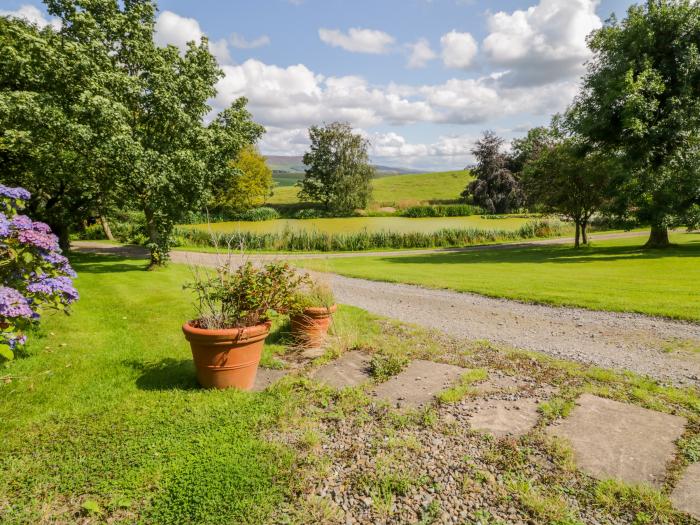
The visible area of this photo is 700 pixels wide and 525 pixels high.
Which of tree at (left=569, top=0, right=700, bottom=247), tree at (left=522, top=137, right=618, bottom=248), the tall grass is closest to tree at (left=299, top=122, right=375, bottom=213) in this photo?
the tall grass

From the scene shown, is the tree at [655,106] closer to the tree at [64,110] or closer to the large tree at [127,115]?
the large tree at [127,115]

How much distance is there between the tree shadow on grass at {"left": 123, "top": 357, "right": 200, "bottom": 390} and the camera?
479cm

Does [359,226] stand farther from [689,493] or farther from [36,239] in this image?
[689,493]

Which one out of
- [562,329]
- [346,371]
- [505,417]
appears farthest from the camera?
[562,329]

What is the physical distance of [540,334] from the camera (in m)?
7.25

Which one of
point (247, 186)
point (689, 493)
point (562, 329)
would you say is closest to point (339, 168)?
point (247, 186)

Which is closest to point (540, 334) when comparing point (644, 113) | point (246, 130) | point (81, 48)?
point (246, 130)

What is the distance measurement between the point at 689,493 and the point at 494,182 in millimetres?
52332

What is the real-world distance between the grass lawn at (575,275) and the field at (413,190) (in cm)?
4238

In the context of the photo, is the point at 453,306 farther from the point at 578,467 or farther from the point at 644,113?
the point at 644,113

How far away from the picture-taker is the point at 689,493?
2877 mm

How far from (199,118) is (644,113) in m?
18.8

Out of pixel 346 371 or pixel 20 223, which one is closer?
pixel 20 223

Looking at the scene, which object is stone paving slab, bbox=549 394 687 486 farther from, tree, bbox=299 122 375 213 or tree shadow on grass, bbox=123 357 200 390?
tree, bbox=299 122 375 213
